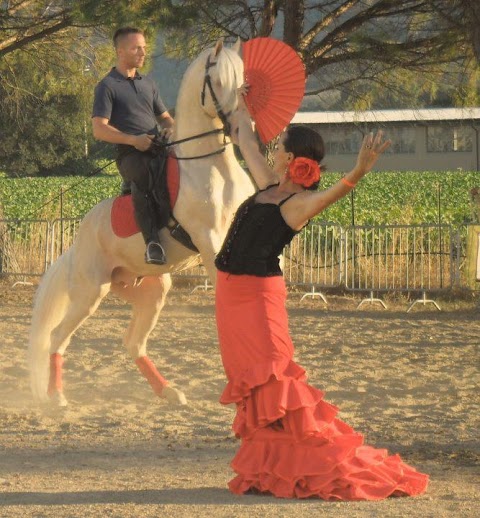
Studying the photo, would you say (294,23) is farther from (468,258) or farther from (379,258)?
(468,258)

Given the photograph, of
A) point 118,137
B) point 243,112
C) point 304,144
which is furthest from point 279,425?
point 118,137

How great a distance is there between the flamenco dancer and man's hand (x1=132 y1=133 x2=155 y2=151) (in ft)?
7.71

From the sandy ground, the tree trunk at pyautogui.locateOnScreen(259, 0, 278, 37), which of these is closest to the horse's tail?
the sandy ground

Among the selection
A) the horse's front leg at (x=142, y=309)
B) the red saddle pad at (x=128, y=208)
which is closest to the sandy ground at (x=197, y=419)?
the horse's front leg at (x=142, y=309)

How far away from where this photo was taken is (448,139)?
59156 millimetres

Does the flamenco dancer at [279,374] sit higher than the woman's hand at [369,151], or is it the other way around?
the woman's hand at [369,151]

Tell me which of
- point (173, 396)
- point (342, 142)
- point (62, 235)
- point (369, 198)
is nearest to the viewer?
point (173, 396)

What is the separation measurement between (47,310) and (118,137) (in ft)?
5.53

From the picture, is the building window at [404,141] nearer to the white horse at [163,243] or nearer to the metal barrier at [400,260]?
the metal barrier at [400,260]

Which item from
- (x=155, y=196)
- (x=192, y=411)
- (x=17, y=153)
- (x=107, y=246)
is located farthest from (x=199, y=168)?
(x=17, y=153)

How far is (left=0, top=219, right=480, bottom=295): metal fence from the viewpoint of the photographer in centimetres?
1530

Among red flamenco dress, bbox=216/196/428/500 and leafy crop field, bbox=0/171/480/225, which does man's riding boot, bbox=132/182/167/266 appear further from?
leafy crop field, bbox=0/171/480/225

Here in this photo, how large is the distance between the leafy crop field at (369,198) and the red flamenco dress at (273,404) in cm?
1384

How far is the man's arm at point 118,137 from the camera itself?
7.58 metres
